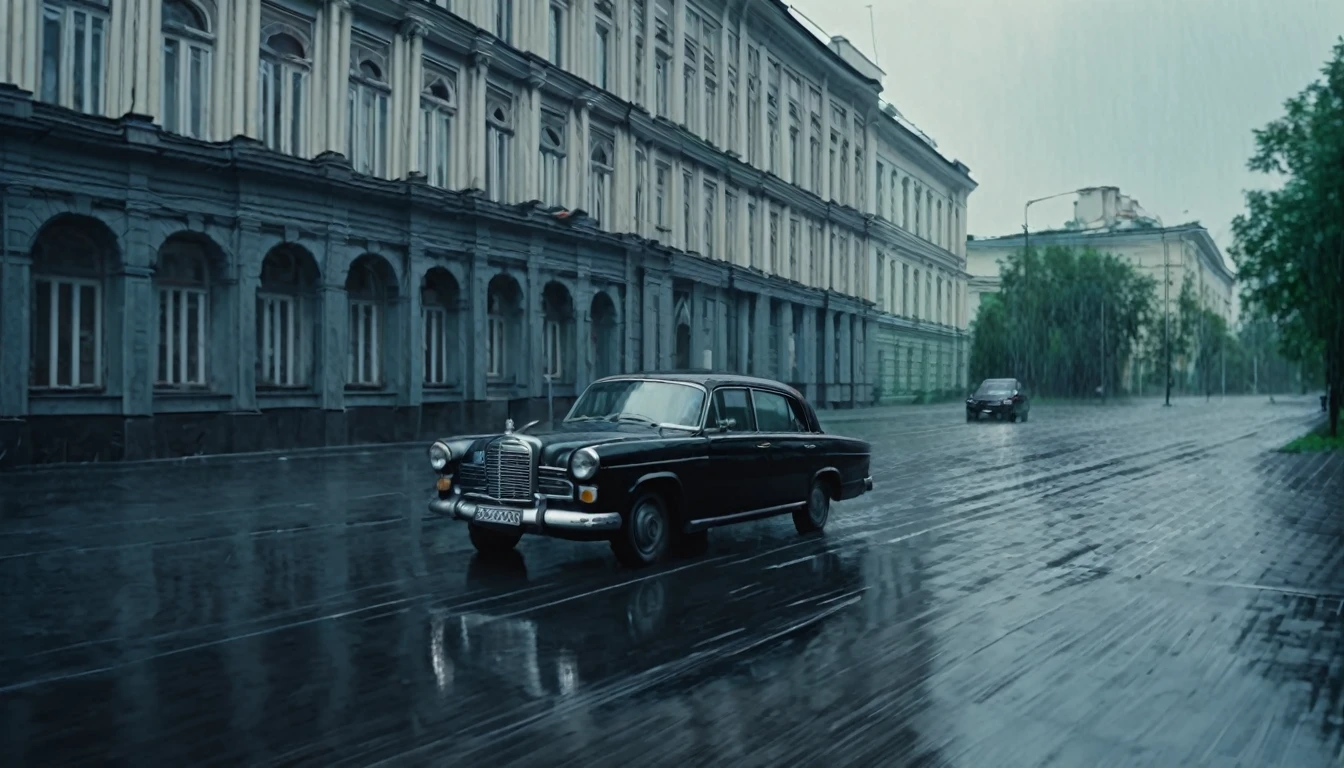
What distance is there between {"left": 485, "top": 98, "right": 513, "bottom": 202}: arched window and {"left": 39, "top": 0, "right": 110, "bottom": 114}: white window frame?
10.7 meters

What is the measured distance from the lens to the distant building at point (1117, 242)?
4090 inches

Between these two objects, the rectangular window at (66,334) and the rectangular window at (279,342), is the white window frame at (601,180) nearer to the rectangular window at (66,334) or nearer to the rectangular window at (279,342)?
the rectangular window at (279,342)

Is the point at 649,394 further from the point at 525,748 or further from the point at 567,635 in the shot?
the point at 525,748

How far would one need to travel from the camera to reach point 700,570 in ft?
30.2

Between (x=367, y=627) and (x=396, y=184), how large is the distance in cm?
1997

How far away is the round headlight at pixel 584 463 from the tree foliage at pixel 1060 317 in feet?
214

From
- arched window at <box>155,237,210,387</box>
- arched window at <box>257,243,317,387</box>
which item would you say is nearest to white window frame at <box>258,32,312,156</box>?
arched window at <box>257,243,317,387</box>

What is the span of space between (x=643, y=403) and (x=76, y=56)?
14.6 m

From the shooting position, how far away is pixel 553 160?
105 feet

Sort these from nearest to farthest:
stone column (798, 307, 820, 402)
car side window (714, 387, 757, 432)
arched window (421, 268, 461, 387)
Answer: car side window (714, 387, 757, 432)
arched window (421, 268, 461, 387)
stone column (798, 307, 820, 402)

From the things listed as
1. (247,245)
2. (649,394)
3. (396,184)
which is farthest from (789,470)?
(396,184)

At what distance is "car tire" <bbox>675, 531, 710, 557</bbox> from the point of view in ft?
33.0

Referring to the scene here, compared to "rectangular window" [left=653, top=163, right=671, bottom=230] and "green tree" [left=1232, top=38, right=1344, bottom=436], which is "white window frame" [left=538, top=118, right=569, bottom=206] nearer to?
"rectangular window" [left=653, top=163, right=671, bottom=230]

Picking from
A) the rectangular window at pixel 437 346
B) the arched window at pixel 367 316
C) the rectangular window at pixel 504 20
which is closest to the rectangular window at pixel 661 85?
the rectangular window at pixel 504 20
